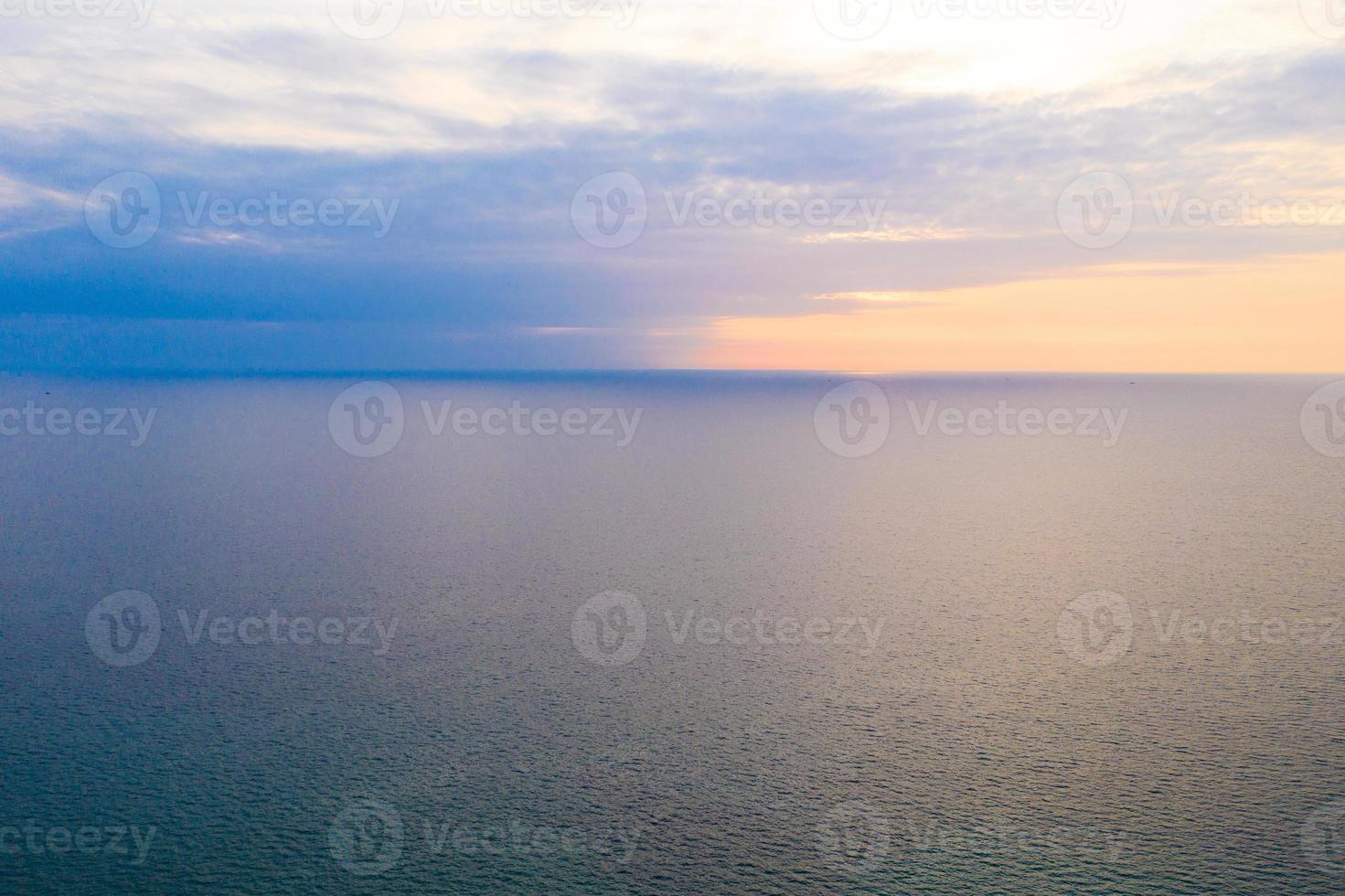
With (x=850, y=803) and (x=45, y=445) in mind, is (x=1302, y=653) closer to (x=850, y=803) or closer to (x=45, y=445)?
(x=850, y=803)

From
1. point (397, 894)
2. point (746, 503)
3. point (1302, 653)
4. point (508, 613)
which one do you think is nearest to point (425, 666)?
point (508, 613)

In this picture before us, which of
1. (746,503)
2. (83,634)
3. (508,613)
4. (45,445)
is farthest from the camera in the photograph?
(45,445)

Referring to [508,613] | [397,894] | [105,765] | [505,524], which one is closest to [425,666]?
[508,613]

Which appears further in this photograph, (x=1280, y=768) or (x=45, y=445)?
(x=45, y=445)

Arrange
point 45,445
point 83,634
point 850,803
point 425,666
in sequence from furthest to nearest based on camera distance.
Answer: point 45,445 < point 83,634 < point 425,666 < point 850,803

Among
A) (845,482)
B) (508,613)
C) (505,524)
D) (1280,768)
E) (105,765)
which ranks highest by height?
(845,482)

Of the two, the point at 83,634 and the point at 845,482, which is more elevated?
the point at 845,482
